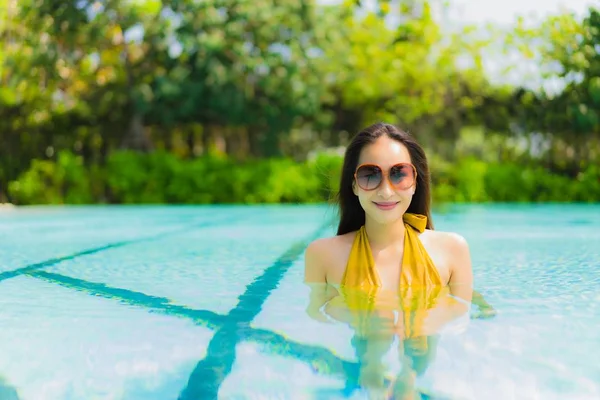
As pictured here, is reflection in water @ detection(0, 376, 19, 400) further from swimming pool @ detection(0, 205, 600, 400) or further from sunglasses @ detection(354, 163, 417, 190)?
sunglasses @ detection(354, 163, 417, 190)

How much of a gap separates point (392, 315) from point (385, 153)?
2.49 ft

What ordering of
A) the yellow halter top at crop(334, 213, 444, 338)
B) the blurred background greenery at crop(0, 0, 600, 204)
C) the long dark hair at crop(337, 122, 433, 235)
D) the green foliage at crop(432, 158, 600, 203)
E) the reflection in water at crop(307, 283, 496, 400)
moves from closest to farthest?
the reflection in water at crop(307, 283, 496, 400)
the long dark hair at crop(337, 122, 433, 235)
the yellow halter top at crop(334, 213, 444, 338)
the green foliage at crop(432, 158, 600, 203)
the blurred background greenery at crop(0, 0, 600, 204)

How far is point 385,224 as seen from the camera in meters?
3.04

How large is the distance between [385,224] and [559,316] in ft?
4.16

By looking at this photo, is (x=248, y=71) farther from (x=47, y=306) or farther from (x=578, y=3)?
(x=47, y=306)

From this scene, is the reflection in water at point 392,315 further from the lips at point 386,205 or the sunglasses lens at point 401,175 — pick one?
the sunglasses lens at point 401,175

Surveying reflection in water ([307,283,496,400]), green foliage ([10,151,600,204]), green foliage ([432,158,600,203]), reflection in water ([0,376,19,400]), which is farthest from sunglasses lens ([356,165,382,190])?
green foliage ([432,158,600,203])

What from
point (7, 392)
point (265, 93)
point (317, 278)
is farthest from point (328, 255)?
point (265, 93)

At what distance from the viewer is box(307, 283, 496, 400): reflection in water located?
9.22ft

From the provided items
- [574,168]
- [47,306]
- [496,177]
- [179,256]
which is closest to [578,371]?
[47,306]

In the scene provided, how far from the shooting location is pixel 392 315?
3115 mm

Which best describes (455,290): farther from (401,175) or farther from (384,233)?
(401,175)

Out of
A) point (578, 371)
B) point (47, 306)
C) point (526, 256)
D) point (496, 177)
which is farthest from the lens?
point (496, 177)

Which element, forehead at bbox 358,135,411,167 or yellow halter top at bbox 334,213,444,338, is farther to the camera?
yellow halter top at bbox 334,213,444,338
